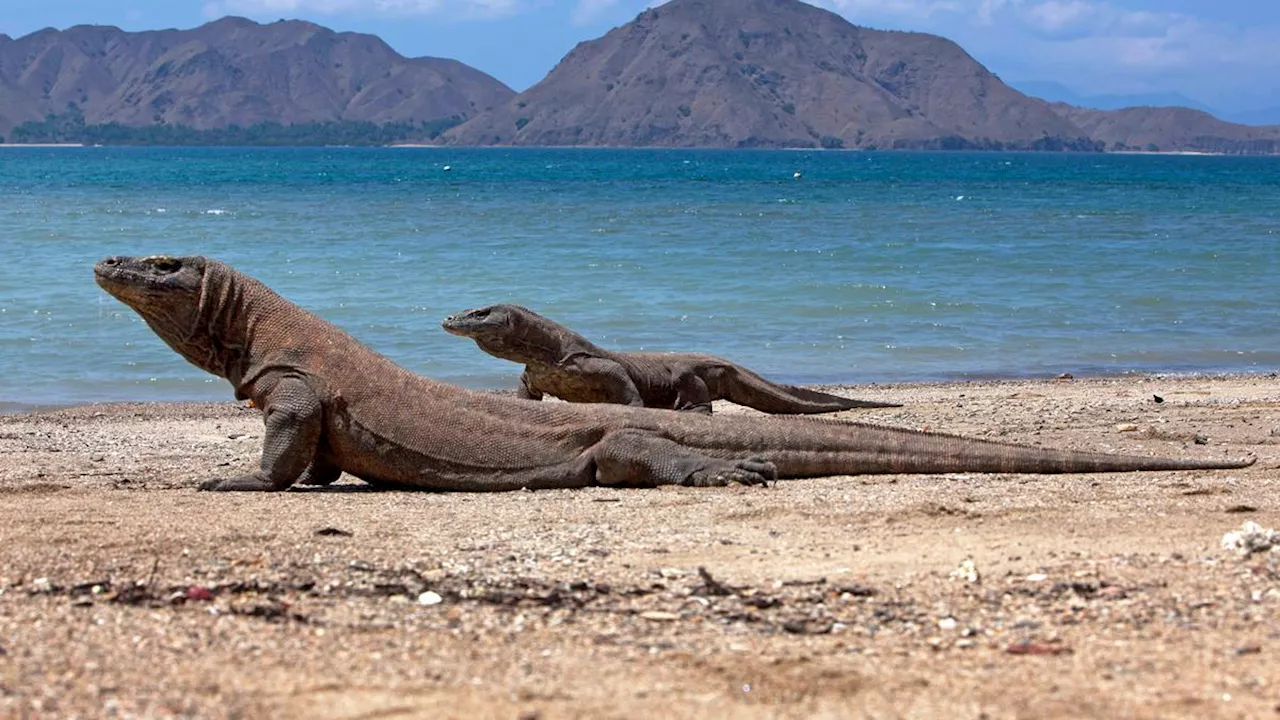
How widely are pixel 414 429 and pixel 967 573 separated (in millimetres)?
3381

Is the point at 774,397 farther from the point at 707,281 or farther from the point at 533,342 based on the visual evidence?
the point at 707,281

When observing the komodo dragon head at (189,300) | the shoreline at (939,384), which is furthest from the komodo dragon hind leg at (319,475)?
the shoreline at (939,384)

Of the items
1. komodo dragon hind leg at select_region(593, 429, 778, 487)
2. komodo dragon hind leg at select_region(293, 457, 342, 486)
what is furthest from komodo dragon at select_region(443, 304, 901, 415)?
komodo dragon hind leg at select_region(593, 429, 778, 487)

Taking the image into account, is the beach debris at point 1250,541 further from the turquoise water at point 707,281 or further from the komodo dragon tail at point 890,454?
the turquoise water at point 707,281

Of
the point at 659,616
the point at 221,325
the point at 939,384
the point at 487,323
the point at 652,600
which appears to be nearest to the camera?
the point at 659,616

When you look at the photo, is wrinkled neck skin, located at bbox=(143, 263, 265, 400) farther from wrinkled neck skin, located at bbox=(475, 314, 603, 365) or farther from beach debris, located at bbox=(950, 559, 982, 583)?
Answer: beach debris, located at bbox=(950, 559, 982, 583)

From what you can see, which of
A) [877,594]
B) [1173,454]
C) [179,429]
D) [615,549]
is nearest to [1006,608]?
[877,594]

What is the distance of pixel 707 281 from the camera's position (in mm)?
25312

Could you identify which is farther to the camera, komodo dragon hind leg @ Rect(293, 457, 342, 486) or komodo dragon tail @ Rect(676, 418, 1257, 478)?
komodo dragon hind leg @ Rect(293, 457, 342, 486)

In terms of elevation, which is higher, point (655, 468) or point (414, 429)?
point (414, 429)

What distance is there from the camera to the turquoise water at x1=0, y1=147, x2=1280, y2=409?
1738cm

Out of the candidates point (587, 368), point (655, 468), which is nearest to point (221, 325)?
point (655, 468)

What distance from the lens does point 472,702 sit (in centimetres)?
402

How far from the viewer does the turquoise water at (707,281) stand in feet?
57.0
